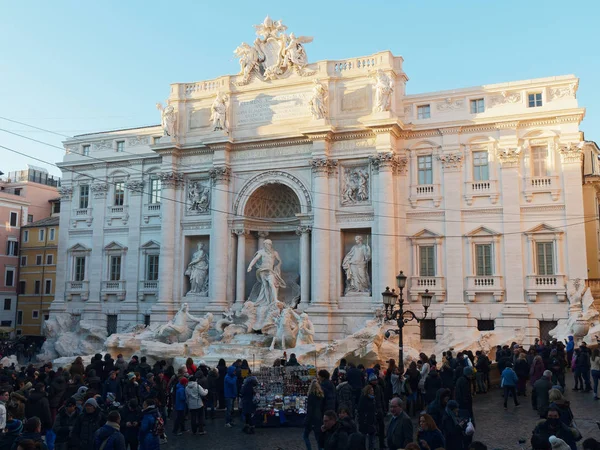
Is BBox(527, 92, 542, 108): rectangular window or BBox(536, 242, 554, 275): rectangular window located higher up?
BBox(527, 92, 542, 108): rectangular window

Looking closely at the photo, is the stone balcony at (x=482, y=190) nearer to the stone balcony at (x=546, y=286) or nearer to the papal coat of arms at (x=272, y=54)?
the stone balcony at (x=546, y=286)

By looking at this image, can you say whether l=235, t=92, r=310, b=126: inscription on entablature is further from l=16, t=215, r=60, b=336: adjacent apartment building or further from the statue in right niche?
l=16, t=215, r=60, b=336: adjacent apartment building

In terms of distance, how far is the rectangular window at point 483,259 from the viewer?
28.6 meters

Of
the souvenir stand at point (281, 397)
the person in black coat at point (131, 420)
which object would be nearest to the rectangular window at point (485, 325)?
the souvenir stand at point (281, 397)

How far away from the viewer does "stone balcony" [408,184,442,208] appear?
2950cm

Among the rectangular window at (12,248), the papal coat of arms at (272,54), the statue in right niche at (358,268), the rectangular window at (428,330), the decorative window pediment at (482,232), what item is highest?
the papal coat of arms at (272,54)

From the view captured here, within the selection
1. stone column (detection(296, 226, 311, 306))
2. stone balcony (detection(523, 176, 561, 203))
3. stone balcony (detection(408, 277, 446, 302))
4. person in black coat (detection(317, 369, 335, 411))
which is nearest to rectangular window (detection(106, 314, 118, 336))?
stone column (detection(296, 226, 311, 306))

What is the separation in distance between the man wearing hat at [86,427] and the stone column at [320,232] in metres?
20.3

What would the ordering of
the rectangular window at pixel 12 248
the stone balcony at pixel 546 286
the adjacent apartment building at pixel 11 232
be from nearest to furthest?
the stone balcony at pixel 546 286
the adjacent apartment building at pixel 11 232
the rectangular window at pixel 12 248

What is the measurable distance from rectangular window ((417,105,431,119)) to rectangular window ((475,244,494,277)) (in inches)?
272

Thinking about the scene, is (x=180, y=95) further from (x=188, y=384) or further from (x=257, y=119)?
(x=188, y=384)

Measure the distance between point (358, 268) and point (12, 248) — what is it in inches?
1158

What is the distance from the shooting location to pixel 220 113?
32656mm

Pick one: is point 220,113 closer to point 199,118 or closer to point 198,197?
point 199,118
